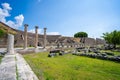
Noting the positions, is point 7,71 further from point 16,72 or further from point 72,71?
point 72,71

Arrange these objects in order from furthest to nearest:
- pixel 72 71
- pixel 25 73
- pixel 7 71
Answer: pixel 72 71 → pixel 7 71 → pixel 25 73

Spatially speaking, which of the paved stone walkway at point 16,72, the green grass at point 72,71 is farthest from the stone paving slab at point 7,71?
the green grass at point 72,71

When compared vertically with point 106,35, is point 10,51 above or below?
below

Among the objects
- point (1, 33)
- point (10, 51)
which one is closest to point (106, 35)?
A: point (1, 33)

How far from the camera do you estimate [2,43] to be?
3334cm

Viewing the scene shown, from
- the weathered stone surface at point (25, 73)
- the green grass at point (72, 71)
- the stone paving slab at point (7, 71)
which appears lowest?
the green grass at point (72, 71)

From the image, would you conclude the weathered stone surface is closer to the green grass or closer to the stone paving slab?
the stone paving slab

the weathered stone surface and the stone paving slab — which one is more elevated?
the stone paving slab

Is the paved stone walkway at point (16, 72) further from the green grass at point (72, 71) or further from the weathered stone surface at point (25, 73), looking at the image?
the green grass at point (72, 71)

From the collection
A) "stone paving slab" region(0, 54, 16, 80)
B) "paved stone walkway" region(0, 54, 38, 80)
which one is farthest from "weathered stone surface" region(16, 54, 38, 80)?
"stone paving slab" region(0, 54, 16, 80)

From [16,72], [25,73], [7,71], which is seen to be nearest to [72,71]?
[25,73]

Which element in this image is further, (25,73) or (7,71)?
(7,71)

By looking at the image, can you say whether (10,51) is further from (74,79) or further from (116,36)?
(116,36)

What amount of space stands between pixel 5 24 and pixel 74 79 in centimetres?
4492
